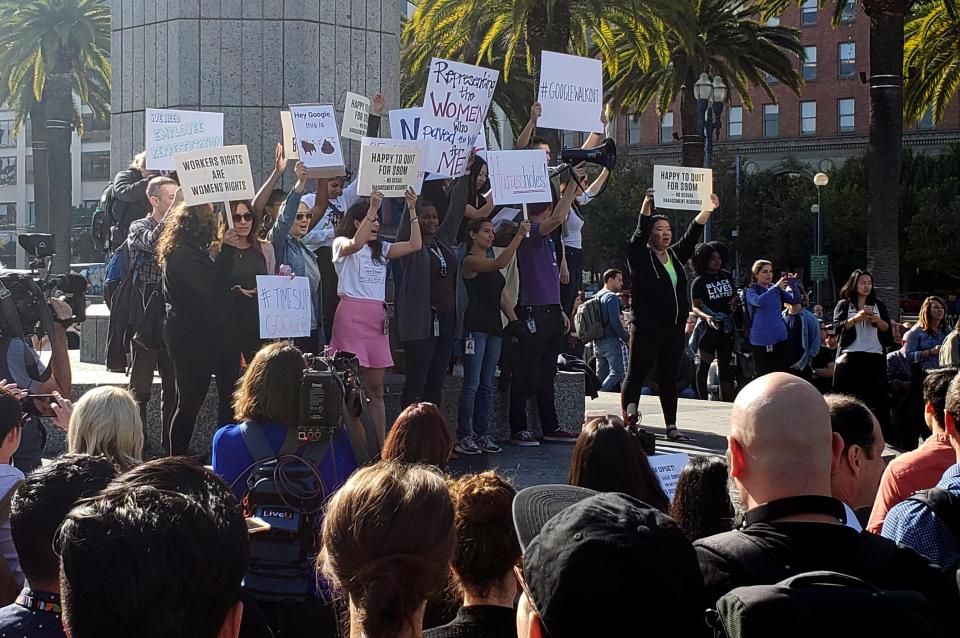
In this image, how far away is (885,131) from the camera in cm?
1705

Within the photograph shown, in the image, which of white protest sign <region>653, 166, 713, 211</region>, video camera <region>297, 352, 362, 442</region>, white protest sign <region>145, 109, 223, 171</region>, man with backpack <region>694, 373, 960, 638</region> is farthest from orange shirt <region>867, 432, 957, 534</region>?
white protest sign <region>145, 109, 223, 171</region>

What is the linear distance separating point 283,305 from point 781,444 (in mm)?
5090

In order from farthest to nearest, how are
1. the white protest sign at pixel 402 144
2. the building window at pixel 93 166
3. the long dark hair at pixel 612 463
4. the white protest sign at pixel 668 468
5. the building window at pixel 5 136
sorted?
the building window at pixel 5 136 → the building window at pixel 93 166 → the white protest sign at pixel 402 144 → the white protest sign at pixel 668 468 → the long dark hair at pixel 612 463

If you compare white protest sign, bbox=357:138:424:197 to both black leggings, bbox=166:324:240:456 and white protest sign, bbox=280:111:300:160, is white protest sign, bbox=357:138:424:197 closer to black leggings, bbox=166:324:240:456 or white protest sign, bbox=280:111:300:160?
white protest sign, bbox=280:111:300:160

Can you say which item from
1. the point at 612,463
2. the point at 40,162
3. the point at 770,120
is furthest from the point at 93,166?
the point at 612,463

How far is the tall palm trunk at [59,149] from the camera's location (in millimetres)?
26938

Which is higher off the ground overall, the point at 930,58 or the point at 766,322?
the point at 930,58

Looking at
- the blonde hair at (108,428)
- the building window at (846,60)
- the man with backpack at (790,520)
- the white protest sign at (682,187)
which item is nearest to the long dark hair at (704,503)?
the man with backpack at (790,520)

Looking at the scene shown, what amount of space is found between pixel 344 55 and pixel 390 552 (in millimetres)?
8655

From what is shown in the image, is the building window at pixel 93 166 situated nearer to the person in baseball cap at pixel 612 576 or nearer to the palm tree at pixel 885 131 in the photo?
the palm tree at pixel 885 131

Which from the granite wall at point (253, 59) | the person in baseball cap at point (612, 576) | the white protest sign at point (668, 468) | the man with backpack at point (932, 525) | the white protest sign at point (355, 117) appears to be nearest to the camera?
the person in baseball cap at point (612, 576)

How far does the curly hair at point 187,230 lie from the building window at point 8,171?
74.3 m

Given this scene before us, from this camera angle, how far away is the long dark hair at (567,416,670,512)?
144 inches

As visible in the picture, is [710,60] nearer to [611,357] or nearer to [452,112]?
[611,357]
